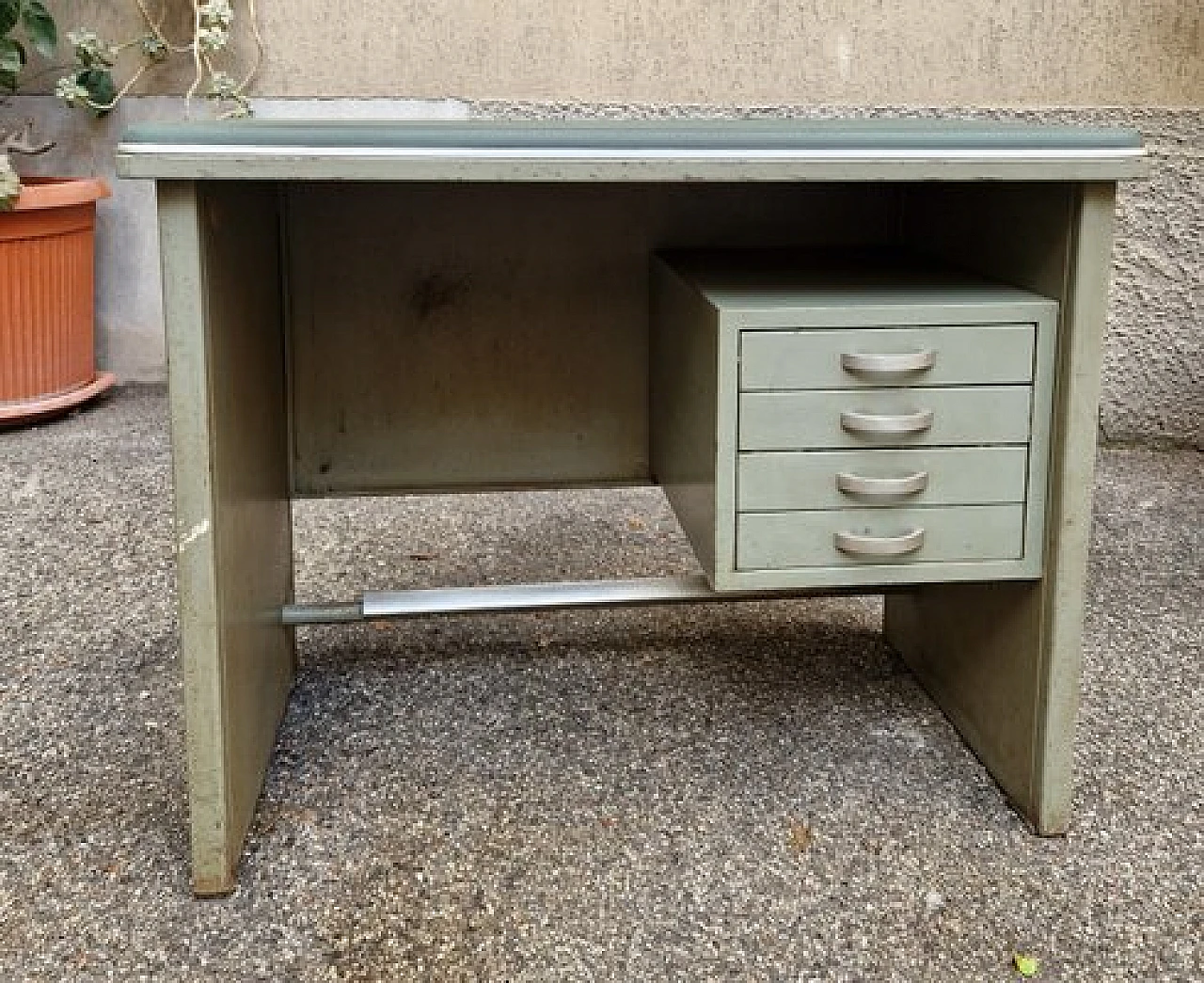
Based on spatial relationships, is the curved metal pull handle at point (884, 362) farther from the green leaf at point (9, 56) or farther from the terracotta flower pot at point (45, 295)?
the green leaf at point (9, 56)

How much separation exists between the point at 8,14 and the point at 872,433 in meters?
2.65

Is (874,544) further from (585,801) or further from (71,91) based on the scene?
(71,91)

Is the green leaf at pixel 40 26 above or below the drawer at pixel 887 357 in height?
above

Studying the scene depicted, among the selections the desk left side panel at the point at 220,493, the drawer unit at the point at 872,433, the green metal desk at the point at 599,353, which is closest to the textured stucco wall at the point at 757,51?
the green metal desk at the point at 599,353

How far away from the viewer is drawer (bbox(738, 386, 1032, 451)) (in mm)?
1466

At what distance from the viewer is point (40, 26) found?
3375mm

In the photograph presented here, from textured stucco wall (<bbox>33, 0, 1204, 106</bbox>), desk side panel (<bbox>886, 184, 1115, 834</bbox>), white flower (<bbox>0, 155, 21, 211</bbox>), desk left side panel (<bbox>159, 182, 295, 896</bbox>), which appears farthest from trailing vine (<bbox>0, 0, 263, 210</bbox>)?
desk side panel (<bbox>886, 184, 1115, 834</bbox>)

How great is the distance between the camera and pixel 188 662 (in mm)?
1396

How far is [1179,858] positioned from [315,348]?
48.4 inches

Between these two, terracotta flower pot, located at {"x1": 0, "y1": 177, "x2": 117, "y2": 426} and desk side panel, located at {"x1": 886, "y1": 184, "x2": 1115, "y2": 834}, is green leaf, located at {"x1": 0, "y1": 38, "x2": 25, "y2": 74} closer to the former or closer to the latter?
terracotta flower pot, located at {"x1": 0, "y1": 177, "x2": 117, "y2": 426}

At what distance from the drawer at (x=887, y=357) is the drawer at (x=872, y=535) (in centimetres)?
14

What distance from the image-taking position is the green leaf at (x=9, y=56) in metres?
3.33

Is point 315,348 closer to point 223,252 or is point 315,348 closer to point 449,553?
point 223,252

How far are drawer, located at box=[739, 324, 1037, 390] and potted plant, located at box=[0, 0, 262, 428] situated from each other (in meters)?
2.34
